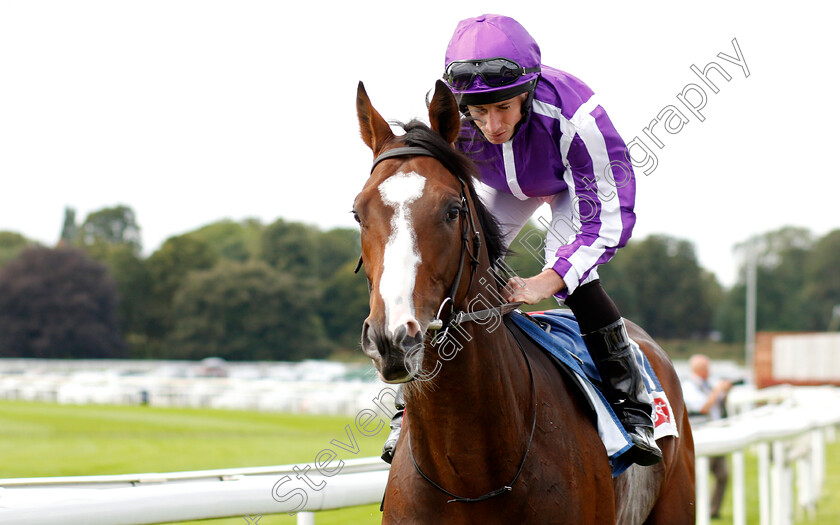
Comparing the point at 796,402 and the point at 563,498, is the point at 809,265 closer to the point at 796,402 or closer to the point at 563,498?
the point at 796,402

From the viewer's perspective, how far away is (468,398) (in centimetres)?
247

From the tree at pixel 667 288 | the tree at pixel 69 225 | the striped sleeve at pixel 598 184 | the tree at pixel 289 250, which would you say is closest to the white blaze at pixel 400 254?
the striped sleeve at pixel 598 184

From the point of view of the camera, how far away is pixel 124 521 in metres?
2.49

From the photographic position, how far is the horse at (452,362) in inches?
85.2

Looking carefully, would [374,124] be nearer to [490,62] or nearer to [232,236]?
[490,62]

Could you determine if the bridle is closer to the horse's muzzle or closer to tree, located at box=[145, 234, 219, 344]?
the horse's muzzle

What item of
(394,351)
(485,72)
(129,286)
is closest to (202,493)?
(394,351)

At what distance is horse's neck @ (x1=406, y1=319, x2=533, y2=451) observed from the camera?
2.44 metres

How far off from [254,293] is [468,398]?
60.8 m

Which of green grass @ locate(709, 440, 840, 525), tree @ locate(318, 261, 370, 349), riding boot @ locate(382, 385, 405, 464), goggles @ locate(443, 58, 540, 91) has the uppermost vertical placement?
goggles @ locate(443, 58, 540, 91)

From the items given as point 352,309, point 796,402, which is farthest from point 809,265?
point 796,402

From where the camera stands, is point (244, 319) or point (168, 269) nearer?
point (244, 319)

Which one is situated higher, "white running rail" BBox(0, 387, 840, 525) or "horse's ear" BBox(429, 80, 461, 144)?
"horse's ear" BBox(429, 80, 461, 144)

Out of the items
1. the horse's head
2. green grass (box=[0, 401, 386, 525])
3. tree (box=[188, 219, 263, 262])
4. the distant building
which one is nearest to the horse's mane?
the horse's head
